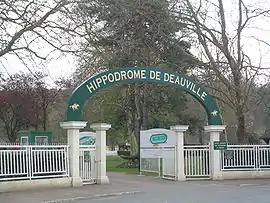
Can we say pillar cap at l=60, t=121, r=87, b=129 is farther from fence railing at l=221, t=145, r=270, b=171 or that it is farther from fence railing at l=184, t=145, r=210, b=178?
fence railing at l=221, t=145, r=270, b=171

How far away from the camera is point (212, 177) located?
26094mm

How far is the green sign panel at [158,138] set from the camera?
26.9 meters

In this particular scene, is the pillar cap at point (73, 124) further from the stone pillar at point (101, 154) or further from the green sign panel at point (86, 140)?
the green sign panel at point (86, 140)

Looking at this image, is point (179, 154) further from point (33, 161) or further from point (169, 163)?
point (33, 161)

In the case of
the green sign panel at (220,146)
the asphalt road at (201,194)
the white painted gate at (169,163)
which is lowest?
the asphalt road at (201,194)

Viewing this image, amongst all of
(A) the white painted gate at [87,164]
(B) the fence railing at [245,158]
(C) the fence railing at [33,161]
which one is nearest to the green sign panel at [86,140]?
(A) the white painted gate at [87,164]

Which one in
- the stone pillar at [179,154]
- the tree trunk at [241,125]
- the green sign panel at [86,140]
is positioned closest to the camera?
the stone pillar at [179,154]

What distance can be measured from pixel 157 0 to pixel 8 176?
417 inches

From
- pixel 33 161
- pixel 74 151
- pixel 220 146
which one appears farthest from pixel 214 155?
pixel 33 161

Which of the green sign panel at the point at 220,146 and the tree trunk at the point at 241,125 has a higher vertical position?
the tree trunk at the point at 241,125

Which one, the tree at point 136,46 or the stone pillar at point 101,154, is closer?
the tree at point 136,46

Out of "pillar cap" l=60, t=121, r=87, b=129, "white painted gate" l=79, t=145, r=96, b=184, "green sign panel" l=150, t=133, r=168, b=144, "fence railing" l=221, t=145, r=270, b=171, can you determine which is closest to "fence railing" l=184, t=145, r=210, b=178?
"fence railing" l=221, t=145, r=270, b=171

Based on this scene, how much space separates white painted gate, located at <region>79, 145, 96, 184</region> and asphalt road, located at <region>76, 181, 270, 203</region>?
3104 mm

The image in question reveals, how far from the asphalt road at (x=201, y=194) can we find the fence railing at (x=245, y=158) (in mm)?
2615
